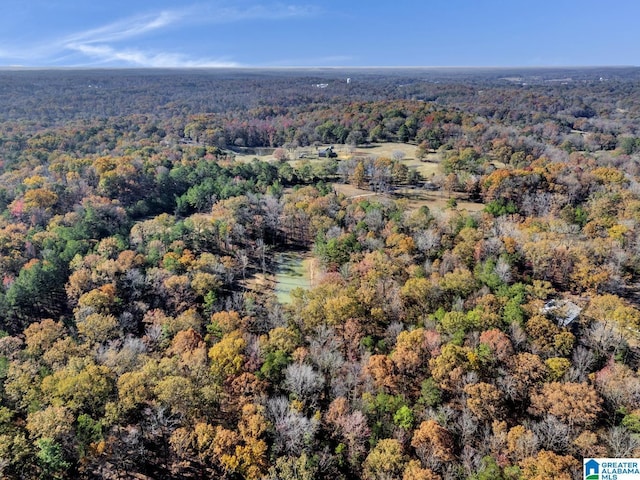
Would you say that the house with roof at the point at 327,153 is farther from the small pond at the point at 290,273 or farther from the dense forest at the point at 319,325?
the small pond at the point at 290,273

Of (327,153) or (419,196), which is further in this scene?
(327,153)

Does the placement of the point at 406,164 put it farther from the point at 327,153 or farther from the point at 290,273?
the point at 290,273

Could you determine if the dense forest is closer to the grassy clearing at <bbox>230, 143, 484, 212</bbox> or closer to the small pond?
the small pond

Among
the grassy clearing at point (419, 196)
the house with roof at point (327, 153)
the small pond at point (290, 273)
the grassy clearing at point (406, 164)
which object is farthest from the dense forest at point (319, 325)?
the house with roof at point (327, 153)

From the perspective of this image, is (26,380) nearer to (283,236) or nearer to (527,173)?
(283,236)

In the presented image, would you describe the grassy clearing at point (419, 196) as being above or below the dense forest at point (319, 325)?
above

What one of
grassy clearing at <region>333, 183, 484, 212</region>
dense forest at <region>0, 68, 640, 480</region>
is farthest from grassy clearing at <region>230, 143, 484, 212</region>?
dense forest at <region>0, 68, 640, 480</region>

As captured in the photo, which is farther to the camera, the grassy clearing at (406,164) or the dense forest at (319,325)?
the grassy clearing at (406,164)

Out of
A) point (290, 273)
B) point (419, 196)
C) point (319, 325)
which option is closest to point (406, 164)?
point (419, 196)

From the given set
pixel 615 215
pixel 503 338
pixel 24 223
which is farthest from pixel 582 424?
pixel 24 223
